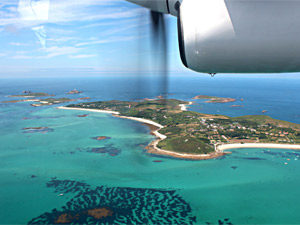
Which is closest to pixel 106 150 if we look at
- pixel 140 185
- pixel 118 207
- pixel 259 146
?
pixel 140 185

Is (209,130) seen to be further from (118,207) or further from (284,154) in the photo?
(118,207)

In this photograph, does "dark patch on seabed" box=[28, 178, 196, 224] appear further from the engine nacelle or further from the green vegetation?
the engine nacelle

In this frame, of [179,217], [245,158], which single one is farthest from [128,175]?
Result: [245,158]

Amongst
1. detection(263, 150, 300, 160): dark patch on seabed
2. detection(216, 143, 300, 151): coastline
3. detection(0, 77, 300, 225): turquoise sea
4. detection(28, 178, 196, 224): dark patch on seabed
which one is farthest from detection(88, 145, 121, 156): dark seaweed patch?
detection(263, 150, 300, 160): dark patch on seabed

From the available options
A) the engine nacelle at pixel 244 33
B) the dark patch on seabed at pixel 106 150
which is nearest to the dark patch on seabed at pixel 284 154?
the dark patch on seabed at pixel 106 150

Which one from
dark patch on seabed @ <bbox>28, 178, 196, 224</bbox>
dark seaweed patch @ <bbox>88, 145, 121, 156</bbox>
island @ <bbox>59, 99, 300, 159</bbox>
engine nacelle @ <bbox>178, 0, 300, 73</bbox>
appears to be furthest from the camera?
dark seaweed patch @ <bbox>88, 145, 121, 156</bbox>

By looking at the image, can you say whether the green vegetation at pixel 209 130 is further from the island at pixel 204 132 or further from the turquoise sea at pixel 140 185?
the turquoise sea at pixel 140 185
